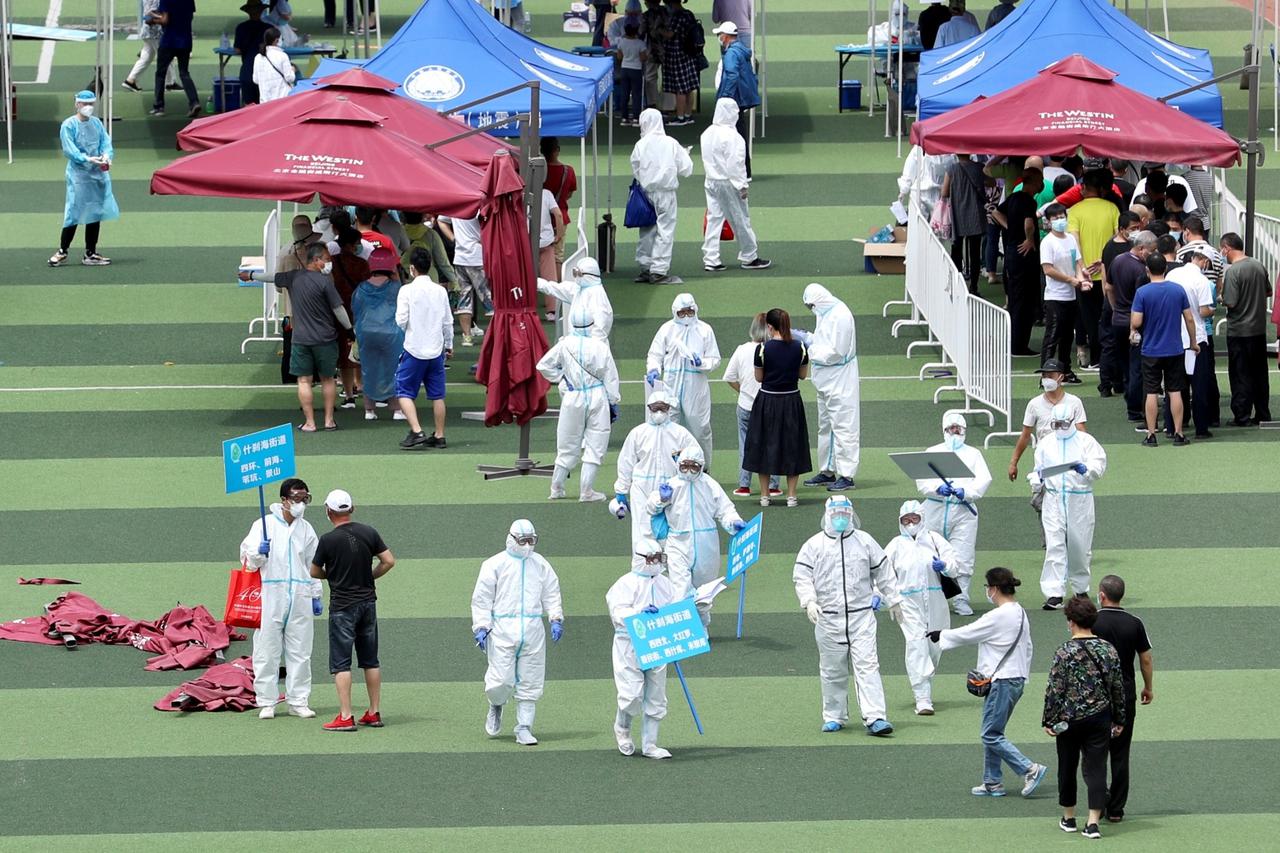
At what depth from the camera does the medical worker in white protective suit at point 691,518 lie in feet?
51.4

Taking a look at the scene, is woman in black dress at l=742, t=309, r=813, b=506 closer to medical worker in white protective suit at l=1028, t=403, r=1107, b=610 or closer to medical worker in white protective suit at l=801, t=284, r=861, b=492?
medical worker in white protective suit at l=801, t=284, r=861, b=492

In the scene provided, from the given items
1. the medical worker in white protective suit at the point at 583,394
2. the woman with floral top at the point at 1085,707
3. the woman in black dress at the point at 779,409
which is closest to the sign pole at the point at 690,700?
the woman with floral top at the point at 1085,707

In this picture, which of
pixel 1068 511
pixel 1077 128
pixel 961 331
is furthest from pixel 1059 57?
pixel 1068 511

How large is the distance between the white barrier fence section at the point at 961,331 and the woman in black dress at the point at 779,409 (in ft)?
8.38

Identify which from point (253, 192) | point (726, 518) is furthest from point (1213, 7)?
point (726, 518)

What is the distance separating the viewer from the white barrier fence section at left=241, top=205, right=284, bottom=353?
22.8m

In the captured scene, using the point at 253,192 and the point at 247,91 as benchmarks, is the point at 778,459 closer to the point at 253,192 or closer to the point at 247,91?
the point at 253,192

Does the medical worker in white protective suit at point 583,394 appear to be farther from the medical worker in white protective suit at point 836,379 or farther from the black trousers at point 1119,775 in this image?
the black trousers at point 1119,775

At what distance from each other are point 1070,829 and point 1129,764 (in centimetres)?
105

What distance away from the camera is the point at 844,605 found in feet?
46.0

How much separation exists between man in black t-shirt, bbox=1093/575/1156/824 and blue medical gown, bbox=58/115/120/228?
16083mm

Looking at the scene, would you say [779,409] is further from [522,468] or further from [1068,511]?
[1068,511]

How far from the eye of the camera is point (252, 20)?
30453mm

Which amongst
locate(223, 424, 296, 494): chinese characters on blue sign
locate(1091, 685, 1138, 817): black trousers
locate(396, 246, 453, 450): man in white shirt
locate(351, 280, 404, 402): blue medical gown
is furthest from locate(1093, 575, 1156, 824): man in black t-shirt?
locate(351, 280, 404, 402): blue medical gown
